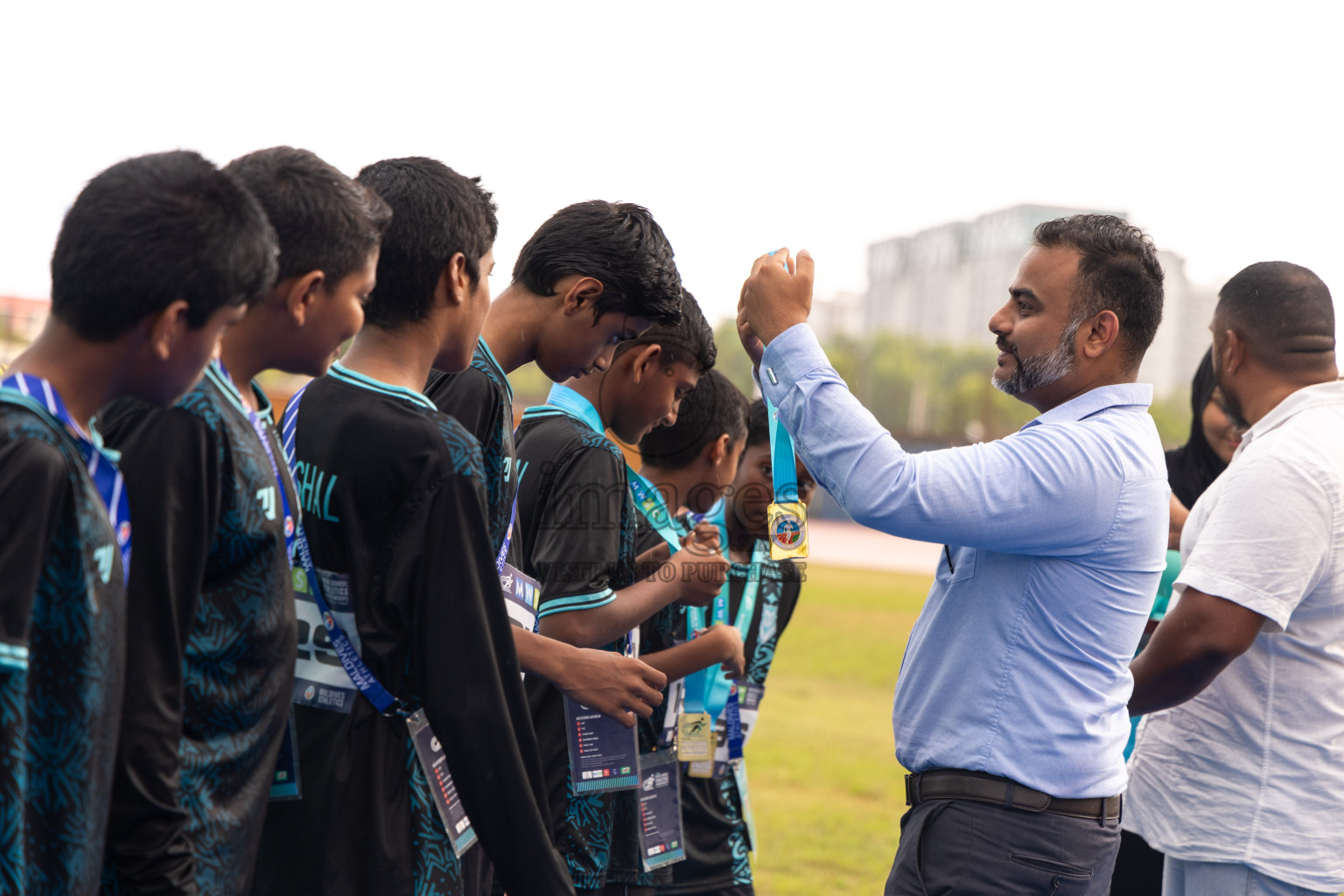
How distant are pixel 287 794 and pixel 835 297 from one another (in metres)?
87.9

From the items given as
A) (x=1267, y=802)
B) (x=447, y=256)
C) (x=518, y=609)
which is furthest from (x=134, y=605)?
(x=1267, y=802)

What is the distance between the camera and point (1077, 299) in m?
2.66

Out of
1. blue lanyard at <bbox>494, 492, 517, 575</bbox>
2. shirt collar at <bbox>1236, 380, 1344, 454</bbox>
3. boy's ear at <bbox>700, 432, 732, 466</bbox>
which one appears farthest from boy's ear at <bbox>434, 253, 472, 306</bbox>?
shirt collar at <bbox>1236, 380, 1344, 454</bbox>


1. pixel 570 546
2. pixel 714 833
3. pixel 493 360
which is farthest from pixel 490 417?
pixel 714 833

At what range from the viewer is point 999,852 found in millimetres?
2426

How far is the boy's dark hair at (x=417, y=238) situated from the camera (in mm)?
2195

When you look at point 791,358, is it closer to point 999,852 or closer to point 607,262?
point 607,262

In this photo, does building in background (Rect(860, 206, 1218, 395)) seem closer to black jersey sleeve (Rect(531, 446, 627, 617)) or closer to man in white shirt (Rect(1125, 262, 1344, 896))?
man in white shirt (Rect(1125, 262, 1344, 896))

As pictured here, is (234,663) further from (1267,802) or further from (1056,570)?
(1267,802)

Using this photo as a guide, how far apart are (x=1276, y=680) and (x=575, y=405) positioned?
6.94 ft

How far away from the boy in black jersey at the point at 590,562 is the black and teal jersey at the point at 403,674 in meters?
0.88

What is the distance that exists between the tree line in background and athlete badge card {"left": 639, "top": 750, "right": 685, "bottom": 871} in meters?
52.2

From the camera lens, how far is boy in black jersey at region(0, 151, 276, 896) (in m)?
1.38

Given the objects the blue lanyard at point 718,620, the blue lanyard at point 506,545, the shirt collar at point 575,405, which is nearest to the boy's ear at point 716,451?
the blue lanyard at point 718,620
